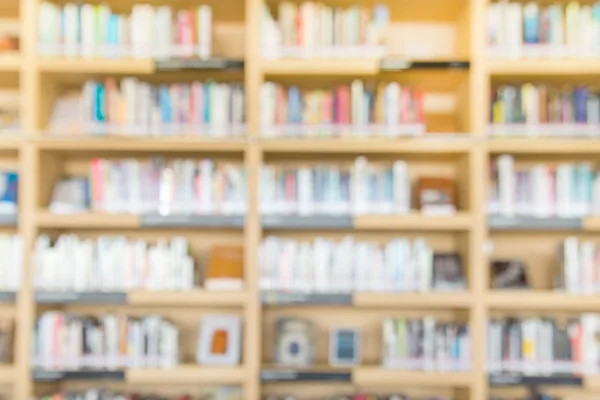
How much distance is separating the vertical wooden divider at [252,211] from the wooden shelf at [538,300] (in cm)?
123

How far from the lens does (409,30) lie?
4816mm

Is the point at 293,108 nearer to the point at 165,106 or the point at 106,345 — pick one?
the point at 165,106

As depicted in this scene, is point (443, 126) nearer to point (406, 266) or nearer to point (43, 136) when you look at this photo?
point (406, 266)

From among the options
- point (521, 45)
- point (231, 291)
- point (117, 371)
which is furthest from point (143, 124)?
point (521, 45)

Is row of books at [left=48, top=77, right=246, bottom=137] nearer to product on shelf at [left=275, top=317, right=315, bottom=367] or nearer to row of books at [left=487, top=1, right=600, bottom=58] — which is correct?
product on shelf at [left=275, top=317, right=315, bottom=367]

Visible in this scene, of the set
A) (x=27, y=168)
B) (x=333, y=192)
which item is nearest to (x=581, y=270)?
(x=333, y=192)

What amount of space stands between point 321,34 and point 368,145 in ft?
2.14

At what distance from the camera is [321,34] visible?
439 cm

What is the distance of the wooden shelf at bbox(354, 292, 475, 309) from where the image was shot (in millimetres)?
4266

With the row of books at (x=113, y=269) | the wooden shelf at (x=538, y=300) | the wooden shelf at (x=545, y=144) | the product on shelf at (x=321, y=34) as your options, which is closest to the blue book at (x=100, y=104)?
the row of books at (x=113, y=269)

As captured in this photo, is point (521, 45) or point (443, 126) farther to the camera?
point (443, 126)

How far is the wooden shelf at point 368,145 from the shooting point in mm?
4305

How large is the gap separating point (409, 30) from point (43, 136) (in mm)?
2169

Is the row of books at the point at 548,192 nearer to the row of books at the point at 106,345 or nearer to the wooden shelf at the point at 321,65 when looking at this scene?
the wooden shelf at the point at 321,65
